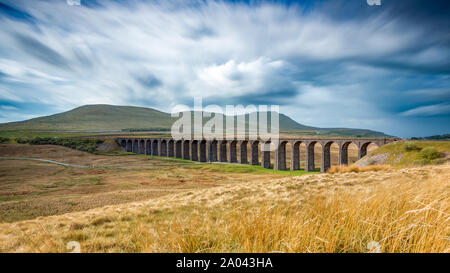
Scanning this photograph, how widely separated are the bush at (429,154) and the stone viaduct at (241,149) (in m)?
11.9

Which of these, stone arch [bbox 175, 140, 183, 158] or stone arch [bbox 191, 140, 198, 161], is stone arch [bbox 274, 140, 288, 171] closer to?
stone arch [bbox 191, 140, 198, 161]

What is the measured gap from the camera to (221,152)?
55.8 meters

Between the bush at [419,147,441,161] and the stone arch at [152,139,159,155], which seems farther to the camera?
the stone arch at [152,139,159,155]

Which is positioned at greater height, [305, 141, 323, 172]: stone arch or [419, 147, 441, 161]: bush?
[419, 147, 441, 161]: bush

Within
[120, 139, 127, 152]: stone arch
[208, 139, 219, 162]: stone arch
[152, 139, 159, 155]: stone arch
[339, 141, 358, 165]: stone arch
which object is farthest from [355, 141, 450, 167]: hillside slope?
[120, 139, 127, 152]: stone arch

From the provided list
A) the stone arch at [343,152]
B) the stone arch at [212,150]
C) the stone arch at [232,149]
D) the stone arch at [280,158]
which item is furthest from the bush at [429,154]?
the stone arch at [212,150]

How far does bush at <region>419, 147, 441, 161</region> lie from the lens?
1977cm

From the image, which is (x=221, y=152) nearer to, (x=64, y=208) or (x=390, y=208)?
(x=64, y=208)

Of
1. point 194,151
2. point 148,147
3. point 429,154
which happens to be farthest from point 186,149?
point 429,154

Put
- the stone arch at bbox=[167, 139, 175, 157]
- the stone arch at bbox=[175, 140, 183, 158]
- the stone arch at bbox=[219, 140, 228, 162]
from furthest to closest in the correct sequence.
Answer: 1. the stone arch at bbox=[167, 139, 175, 157]
2. the stone arch at bbox=[175, 140, 183, 158]
3. the stone arch at bbox=[219, 140, 228, 162]

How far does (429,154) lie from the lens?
65.8 feet

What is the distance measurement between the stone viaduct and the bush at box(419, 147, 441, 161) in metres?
11.9

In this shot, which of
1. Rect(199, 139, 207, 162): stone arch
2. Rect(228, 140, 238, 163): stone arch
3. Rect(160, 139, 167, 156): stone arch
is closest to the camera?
Rect(228, 140, 238, 163): stone arch
